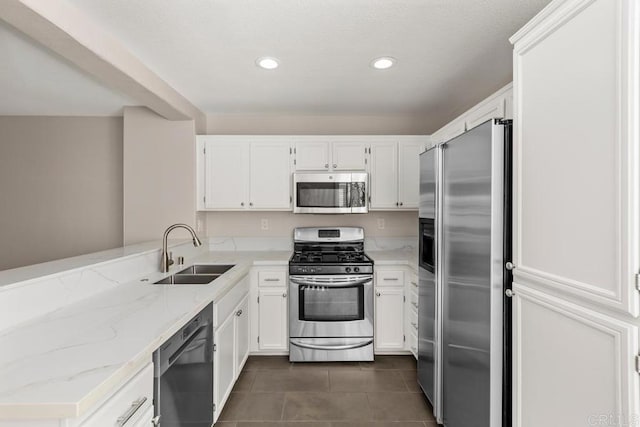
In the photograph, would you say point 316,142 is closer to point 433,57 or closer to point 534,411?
point 433,57

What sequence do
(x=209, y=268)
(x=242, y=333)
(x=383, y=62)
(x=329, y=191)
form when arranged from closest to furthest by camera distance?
(x=383, y=62)
(x=242, y=333)
(x=209, y=268)
(x=329, y=191)

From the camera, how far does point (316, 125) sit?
361 centimetres

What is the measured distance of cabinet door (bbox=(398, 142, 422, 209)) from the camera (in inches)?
130

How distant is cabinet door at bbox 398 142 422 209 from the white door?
6.37 feet

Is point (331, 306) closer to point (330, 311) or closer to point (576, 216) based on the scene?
point (330, 311)

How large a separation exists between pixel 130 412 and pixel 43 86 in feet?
9.74

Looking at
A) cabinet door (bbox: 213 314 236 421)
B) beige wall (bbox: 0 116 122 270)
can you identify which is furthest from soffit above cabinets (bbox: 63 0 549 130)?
cabinet door (bbox: 213 314 236 421)

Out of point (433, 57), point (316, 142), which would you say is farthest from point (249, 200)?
point (433, 57)

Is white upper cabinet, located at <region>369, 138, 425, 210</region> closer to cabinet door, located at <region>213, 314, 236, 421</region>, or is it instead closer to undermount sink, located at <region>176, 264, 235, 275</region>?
undermount sink, located at <region>176, 264, 235, 275</region>

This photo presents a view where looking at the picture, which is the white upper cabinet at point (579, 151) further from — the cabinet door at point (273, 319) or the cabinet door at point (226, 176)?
the cabinet door at point (226, 176)

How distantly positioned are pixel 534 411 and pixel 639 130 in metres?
1.05

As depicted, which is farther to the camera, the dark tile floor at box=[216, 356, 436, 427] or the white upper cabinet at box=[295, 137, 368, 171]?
the white upper cabinet at box=[295, 137, 368, 171]

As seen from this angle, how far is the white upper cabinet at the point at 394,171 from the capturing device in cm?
331

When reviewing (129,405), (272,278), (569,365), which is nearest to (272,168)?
(272,278)
